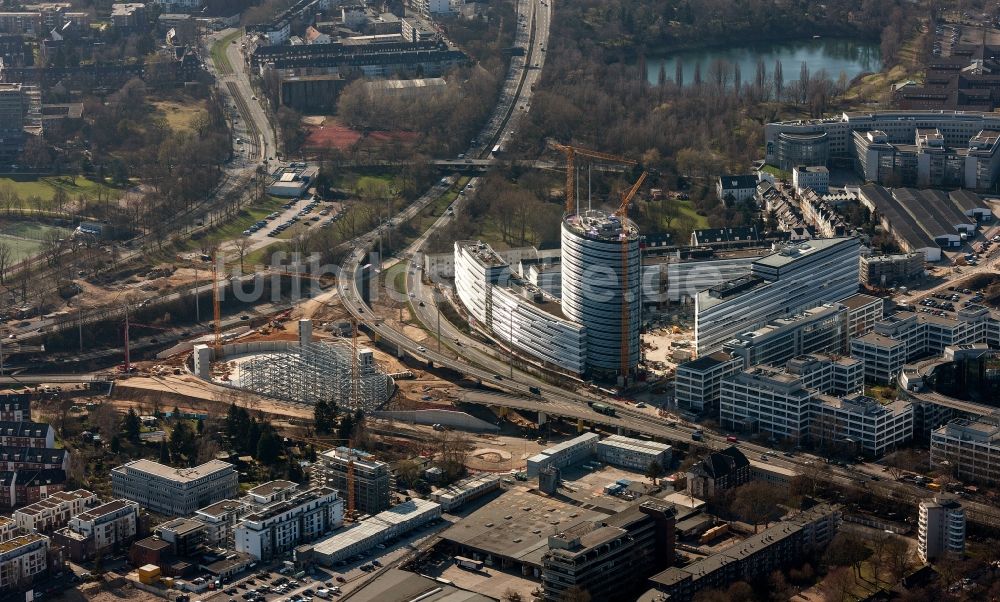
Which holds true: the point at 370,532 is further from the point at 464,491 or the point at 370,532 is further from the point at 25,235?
the point at 25,235

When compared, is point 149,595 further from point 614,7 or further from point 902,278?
point 614,7

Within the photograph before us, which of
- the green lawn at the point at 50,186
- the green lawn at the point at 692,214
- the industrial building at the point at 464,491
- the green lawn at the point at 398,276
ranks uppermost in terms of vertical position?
the green lawn at the point at 50,186

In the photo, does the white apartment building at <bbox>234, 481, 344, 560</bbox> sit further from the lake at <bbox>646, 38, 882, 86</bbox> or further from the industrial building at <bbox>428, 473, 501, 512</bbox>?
the lake at <bbox>646, 38, 882, 86</bbox>

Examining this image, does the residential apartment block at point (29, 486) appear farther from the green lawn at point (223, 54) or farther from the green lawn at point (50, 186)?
the green lawn at point (223, 54)

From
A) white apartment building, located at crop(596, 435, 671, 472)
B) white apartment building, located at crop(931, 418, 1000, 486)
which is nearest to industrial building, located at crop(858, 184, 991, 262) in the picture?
white apartment building, located at crop(931, 418, 1000, 486)

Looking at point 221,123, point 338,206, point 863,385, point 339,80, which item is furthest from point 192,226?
point 863,385

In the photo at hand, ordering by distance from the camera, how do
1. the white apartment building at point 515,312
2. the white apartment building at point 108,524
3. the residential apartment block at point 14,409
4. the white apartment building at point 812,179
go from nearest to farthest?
1. the white apartment building at point 108,524
2. the residential apartment block at point 14,409
3. the white apartment building at point 515,312
4. the white apartment building at point 812,179

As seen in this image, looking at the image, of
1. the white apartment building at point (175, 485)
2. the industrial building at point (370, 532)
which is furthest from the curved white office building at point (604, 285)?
the white apartment building at point (175, 485)

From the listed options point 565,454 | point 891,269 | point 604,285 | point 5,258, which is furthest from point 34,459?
point 891,269
